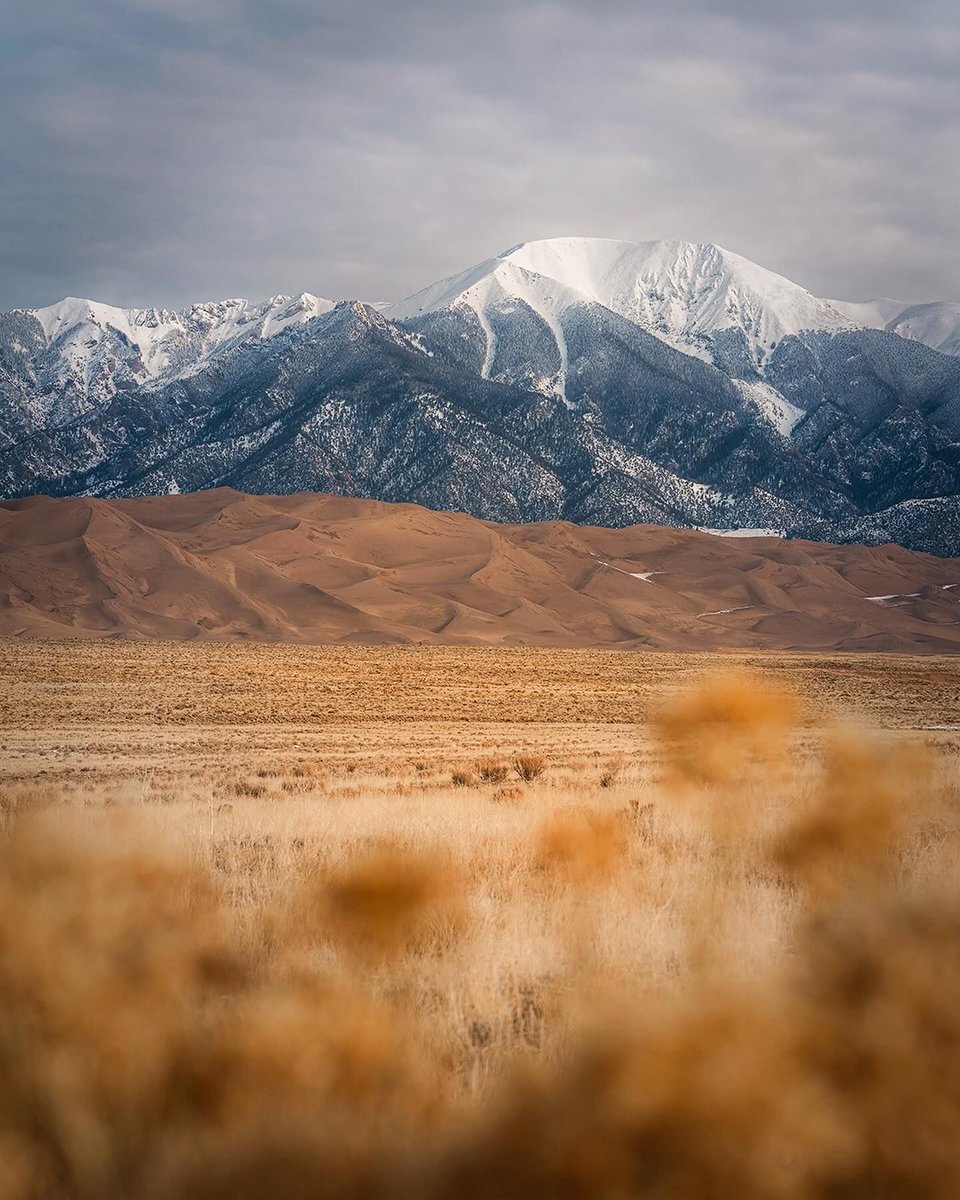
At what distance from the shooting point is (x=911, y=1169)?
374cm

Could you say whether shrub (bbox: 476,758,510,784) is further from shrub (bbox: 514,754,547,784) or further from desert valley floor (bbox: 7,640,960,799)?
desert valley floor (bbox: 7,640,960,799)

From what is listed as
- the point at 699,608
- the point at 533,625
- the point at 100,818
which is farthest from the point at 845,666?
the point at 100,818

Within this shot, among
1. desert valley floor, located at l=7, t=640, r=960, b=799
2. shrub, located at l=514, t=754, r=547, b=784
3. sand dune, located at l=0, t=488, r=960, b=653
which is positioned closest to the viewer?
shrub, located at l=514, t=754, r=547, b=784

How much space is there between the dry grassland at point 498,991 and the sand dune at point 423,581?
6026 centimetres

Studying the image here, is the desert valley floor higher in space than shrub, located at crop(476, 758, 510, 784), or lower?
lower

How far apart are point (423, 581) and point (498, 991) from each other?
91443mm

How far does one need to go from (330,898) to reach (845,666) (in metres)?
60.7

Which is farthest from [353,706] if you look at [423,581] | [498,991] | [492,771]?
[423,581]

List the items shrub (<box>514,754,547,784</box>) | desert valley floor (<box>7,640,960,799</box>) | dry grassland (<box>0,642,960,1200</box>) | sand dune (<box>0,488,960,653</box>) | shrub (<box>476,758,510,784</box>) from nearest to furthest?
1. dry grassland (<box>0,642,960,1200</box>)
2. shrub (<box>476,758,510,784</box>)
3. shrub (<box>514,754,547,784</box>)
4. desert valley floor (<box>7,640,960,799</box>)
5. sand dune (<box>0,488,960,653</box>)

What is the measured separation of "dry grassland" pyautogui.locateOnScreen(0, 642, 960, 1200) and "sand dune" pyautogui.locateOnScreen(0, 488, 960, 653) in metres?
60.3

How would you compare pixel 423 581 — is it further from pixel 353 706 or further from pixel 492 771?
pixel 492 771

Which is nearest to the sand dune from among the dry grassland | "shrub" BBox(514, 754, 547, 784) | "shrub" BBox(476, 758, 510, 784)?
"shrub" BBox(476, 758, 510, 784)

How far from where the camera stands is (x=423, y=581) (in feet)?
320

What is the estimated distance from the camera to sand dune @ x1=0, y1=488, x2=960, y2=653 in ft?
252
